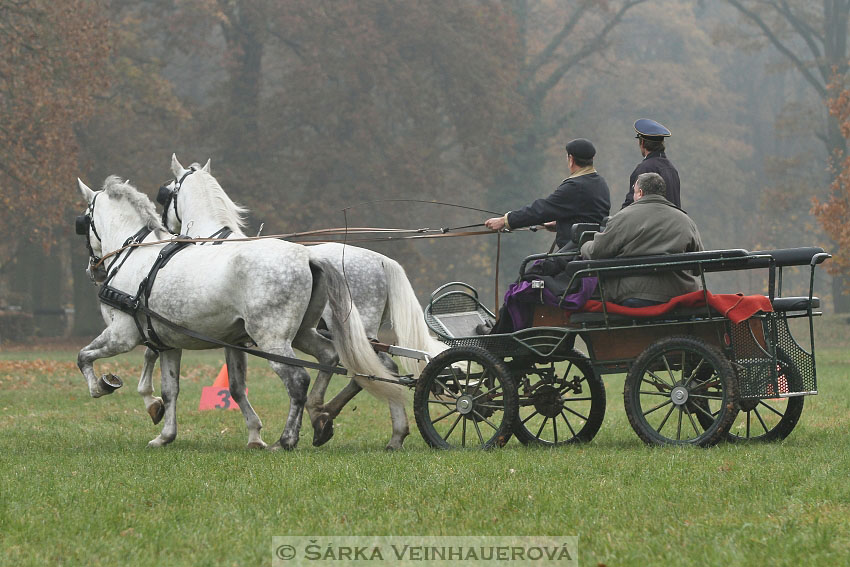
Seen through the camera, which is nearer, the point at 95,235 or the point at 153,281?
the point at 153,281

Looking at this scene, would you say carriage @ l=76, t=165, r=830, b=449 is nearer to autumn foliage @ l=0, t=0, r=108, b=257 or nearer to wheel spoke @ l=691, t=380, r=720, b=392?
wheel spoke @ l=691, t=380, r=720, b=392

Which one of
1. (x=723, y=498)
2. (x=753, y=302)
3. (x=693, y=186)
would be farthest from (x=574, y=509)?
(x=693, y=186)

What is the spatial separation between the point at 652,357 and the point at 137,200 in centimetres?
528

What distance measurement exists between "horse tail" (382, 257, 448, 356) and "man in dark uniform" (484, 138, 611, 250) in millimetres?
1368

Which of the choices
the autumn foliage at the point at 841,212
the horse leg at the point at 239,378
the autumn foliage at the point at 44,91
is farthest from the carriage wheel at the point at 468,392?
the autumn foliage at the point at 44,91

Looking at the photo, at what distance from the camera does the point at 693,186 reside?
59.4 m

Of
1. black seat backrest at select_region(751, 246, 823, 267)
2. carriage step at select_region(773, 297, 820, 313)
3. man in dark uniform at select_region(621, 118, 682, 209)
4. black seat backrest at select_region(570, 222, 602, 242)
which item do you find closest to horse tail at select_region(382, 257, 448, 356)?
black seat backrest at select_region(570, 222, 602, 242)

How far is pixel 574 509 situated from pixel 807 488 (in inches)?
55.2

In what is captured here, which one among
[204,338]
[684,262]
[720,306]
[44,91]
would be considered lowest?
Answer: [204,338]

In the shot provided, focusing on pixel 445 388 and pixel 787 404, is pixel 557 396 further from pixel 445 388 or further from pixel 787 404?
pixel 787 404

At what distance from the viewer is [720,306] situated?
786cm

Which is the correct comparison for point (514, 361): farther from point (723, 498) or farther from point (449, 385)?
point (723, 498)

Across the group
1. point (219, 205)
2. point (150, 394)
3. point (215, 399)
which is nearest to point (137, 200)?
point (219, 205)

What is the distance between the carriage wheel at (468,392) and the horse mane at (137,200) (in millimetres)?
3220
